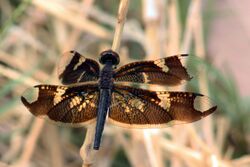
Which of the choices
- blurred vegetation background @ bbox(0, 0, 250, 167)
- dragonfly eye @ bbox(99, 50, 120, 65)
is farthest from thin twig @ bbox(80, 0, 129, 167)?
blurred vegetation background @ bbox(0, 0, 250, 167)

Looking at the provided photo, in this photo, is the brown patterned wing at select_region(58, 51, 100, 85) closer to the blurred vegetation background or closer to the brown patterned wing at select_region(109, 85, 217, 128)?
the brown patterned wing at select_region(109, 85, 217, 128)

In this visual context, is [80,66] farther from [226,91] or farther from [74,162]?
[226,91]

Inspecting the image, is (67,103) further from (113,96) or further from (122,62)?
(122,62)

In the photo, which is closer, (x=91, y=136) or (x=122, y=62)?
(x=91, y=136)

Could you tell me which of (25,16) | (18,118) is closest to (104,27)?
(25,16)

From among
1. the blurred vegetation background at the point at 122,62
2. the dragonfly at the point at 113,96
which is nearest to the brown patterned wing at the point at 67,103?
the dragonfly at the point at 113,96

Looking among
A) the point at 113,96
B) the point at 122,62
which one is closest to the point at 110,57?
the point at 113,96

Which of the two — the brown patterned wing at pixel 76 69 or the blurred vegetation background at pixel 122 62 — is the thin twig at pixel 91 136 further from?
the blurred vegetation background at pixel 122 62
